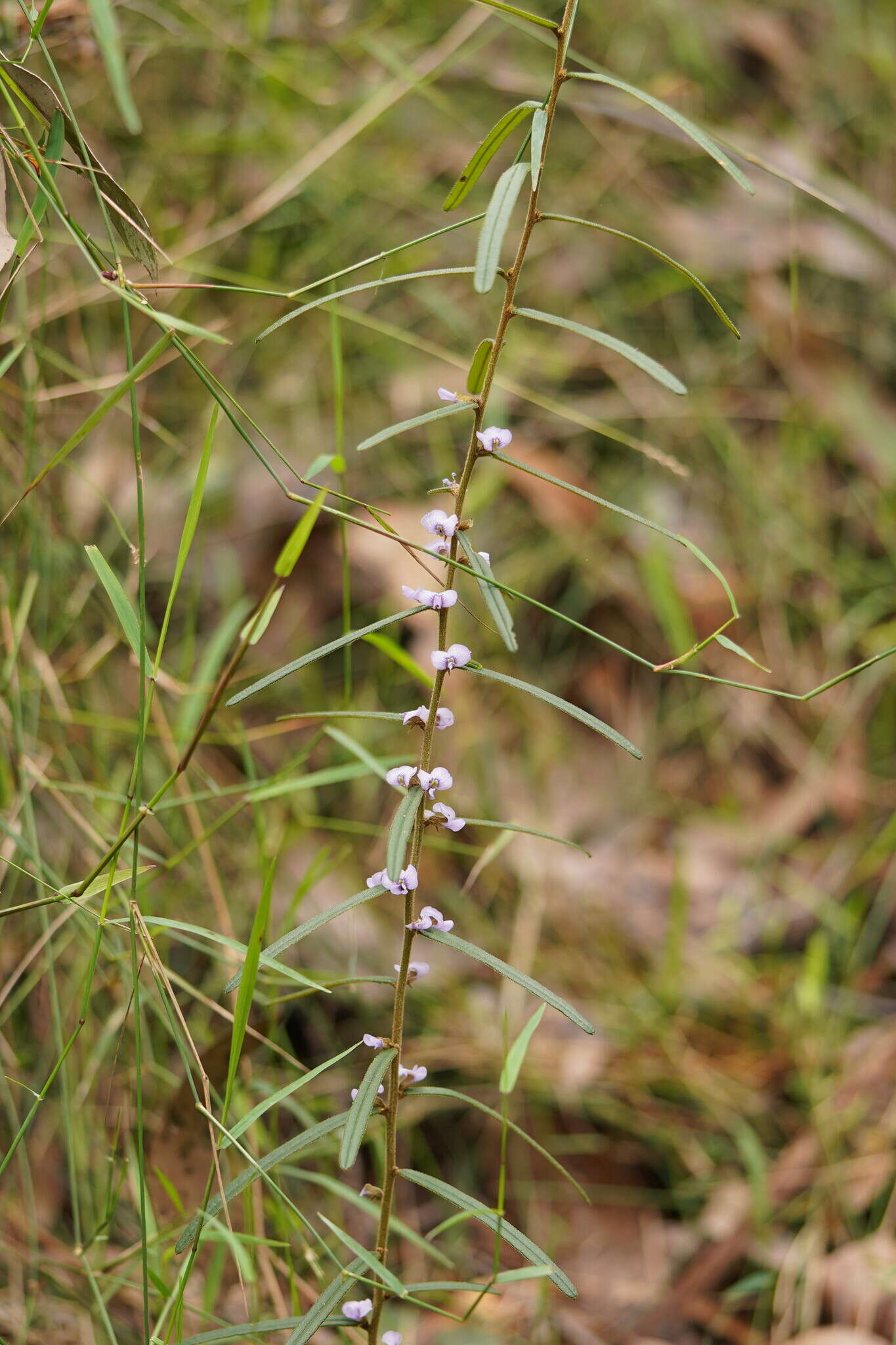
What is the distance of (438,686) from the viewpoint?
0.67 meters

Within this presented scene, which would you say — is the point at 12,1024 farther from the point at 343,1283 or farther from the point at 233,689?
the point at 343,1283

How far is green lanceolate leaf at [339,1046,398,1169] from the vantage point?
0.63 metres

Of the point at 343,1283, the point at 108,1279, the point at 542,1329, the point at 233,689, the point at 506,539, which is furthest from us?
the point at 506,539

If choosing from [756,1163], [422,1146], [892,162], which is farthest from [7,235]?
[892,162]

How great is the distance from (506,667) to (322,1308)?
46.2 inches

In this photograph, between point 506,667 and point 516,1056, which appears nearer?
point 516,1056

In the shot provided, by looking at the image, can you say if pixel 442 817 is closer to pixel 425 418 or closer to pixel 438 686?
pixel 438 686

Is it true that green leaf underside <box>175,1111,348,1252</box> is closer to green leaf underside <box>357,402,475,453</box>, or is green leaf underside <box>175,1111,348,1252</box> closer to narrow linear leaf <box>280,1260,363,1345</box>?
narrow linear leaf <box>280,1260,363,1345</box>

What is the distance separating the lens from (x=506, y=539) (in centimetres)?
191

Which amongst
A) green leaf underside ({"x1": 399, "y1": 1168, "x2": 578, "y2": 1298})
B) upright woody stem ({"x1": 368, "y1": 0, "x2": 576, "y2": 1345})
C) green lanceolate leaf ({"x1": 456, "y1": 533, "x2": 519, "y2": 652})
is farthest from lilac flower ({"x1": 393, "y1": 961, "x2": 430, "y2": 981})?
green lanceolate leaf ({"x1": 456, "y1": 533, "x2": 519, "y2": 652})

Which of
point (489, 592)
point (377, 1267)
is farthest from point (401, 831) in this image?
point (377, 1267)

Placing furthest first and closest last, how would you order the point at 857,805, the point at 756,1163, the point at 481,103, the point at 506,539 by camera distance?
the point at 481,103
the point at 506,539
the point at 857,805
the point at 756,1163

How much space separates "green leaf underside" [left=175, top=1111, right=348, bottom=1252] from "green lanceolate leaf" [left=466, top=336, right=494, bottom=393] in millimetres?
467

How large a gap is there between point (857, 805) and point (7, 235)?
4.94ft
